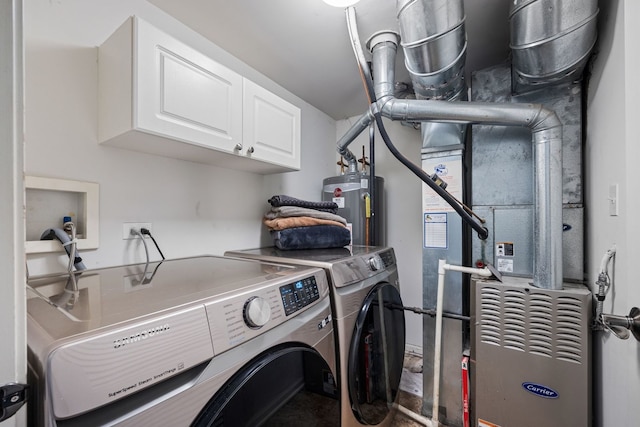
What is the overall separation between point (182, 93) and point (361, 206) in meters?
1.41

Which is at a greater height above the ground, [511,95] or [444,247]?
[511,95]

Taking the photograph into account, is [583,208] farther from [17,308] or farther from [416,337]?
[17,308]

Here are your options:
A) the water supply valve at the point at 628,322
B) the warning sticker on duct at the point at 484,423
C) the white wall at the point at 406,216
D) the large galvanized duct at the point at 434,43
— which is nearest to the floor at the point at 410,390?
the white wall at the point at 406,216

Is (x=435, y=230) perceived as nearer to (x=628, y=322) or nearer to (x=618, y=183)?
(x=618, y=183)

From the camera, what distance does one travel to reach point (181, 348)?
0.53m

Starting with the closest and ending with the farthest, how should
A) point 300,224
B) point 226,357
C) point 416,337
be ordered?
1. point 226,357
2. point 300,224
3. point 416,337

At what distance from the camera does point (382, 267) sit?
140 centimetres

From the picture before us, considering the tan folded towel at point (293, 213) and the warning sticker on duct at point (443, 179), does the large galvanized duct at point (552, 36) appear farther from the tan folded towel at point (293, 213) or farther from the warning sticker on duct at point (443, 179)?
the tan folded towel at point (293, 213)

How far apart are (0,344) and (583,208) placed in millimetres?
1877

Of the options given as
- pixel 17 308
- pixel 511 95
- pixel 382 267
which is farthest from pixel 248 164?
pixel 511 95

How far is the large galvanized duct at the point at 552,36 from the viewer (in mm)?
965

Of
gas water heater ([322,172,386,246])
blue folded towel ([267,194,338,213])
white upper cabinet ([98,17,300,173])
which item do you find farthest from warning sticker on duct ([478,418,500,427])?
white upper cabinet ([98,17,300,173])

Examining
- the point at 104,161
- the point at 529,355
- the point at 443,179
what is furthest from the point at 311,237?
the point at 529,355

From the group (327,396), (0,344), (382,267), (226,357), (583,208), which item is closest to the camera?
(0,344)
